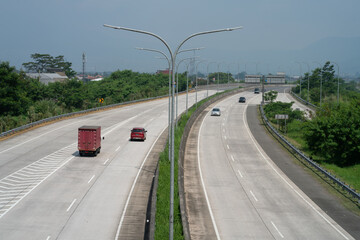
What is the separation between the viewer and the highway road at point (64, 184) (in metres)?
19.8

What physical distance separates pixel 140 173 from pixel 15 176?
8.53 m

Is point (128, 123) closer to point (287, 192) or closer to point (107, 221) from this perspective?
point (287, 192)

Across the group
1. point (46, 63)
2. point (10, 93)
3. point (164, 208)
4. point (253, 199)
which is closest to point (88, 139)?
point (253, 199)

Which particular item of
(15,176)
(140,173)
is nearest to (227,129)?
(140,173)

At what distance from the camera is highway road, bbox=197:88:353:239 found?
2094 cm

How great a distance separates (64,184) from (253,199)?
1192cm

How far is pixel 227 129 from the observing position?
5628cm

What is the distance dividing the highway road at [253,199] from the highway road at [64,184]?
5.43 metres

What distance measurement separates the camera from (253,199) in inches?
1043

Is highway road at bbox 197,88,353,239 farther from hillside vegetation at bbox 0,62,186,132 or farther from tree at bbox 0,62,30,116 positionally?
tree at bbox 0,62,30,116

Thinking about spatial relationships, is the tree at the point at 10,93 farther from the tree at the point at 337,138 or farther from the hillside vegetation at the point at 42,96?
the tree at the point at 337,138

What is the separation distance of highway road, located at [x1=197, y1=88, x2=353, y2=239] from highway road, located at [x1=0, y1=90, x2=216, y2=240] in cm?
543

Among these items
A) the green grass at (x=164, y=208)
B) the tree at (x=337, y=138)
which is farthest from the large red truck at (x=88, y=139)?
the tree at (x=337, y=138)

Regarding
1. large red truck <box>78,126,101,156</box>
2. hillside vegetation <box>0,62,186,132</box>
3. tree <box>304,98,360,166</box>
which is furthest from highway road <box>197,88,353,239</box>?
hillside vegetation <box>0,62,186,132</box>
